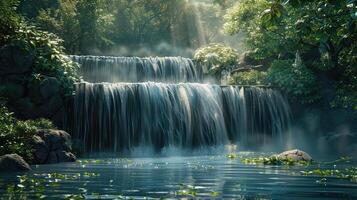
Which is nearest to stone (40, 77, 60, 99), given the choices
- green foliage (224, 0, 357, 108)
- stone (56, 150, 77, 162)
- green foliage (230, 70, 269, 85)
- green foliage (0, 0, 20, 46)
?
green foliage (0, 0, 20, 46)

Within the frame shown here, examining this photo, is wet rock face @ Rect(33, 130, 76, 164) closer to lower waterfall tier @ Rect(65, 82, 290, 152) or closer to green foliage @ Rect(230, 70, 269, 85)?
lower waterfall tier @ Rect(65, 82, 290, 152)

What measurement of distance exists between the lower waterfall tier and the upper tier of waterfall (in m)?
6.87

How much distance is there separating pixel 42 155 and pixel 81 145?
6.27 metres

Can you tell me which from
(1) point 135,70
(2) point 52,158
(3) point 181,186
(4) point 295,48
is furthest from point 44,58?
(3) point 181,186

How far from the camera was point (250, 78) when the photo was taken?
135 ft

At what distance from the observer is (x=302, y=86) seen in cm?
3806

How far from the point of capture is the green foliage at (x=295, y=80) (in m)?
38.2

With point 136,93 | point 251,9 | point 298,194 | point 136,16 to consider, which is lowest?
point 298,194

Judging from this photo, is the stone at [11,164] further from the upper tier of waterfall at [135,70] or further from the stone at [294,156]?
the upper tier of waterfall at [135,70]

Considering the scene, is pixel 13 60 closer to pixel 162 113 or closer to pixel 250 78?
pixel 162 113

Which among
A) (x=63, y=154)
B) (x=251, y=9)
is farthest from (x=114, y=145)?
(x=251, y=9)

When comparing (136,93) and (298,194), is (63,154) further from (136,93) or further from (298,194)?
(298,194)

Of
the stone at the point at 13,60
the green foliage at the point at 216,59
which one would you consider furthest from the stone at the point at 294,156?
the green foliage at the point at 216,59

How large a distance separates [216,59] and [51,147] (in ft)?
71.0
